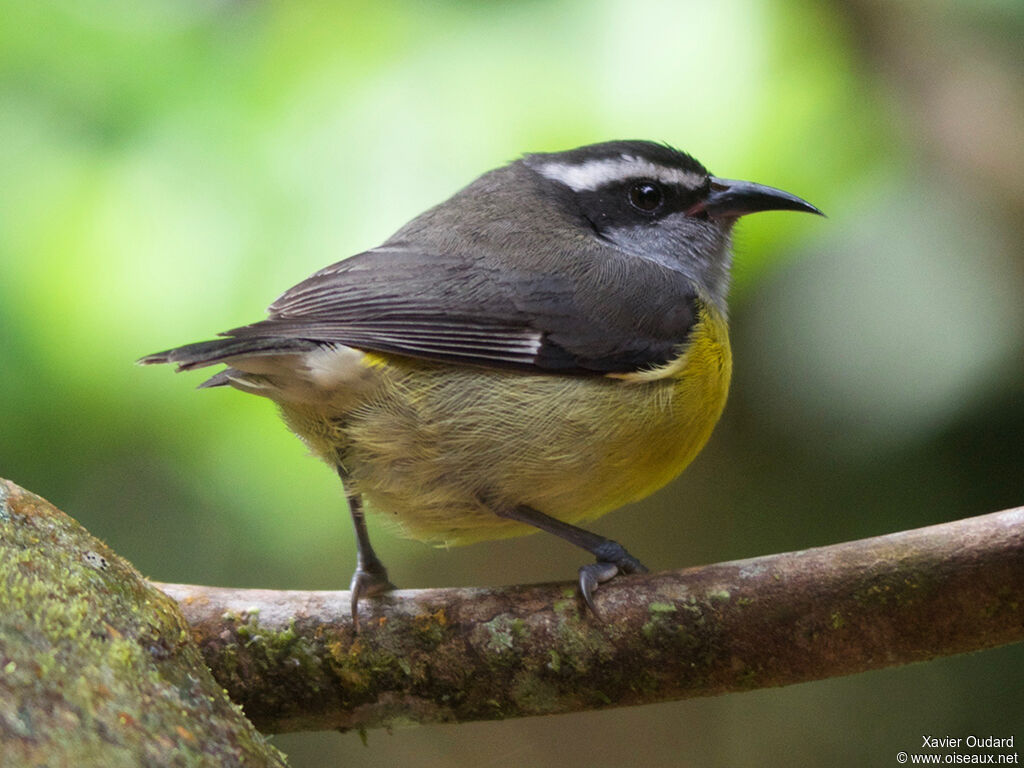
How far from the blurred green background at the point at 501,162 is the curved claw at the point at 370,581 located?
111cm

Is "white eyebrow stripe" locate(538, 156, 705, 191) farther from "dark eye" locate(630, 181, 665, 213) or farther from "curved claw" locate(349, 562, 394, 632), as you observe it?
"curved claw" locate(349, 562, 394, 632)

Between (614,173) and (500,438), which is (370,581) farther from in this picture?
(614,173)

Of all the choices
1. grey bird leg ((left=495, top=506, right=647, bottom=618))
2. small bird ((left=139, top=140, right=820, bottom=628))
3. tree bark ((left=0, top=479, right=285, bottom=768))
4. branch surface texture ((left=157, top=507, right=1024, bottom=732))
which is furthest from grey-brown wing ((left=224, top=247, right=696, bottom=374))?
tree bark ((left=0, top=479, right=285, bottom=768))

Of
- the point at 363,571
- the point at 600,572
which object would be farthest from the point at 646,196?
the point at 363,571

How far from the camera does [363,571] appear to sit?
278cm

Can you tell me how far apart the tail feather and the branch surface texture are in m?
0.65

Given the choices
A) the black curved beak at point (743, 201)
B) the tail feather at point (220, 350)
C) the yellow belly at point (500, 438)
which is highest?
the black curved beak at point (743, 201)

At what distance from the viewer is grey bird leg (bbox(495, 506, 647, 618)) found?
2.44m

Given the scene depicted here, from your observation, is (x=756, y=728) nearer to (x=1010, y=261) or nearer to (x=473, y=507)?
(x=1010, y=261)

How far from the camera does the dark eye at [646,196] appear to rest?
3.30m

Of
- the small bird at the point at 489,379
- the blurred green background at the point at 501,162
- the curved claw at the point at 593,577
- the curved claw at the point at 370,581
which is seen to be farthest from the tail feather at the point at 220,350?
the blurred green background at the point at 501,162

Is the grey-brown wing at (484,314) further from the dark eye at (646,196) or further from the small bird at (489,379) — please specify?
the dark eye at (646,196)

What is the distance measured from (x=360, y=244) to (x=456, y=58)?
882mm

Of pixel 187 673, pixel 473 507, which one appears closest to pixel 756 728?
pixel 473 507
